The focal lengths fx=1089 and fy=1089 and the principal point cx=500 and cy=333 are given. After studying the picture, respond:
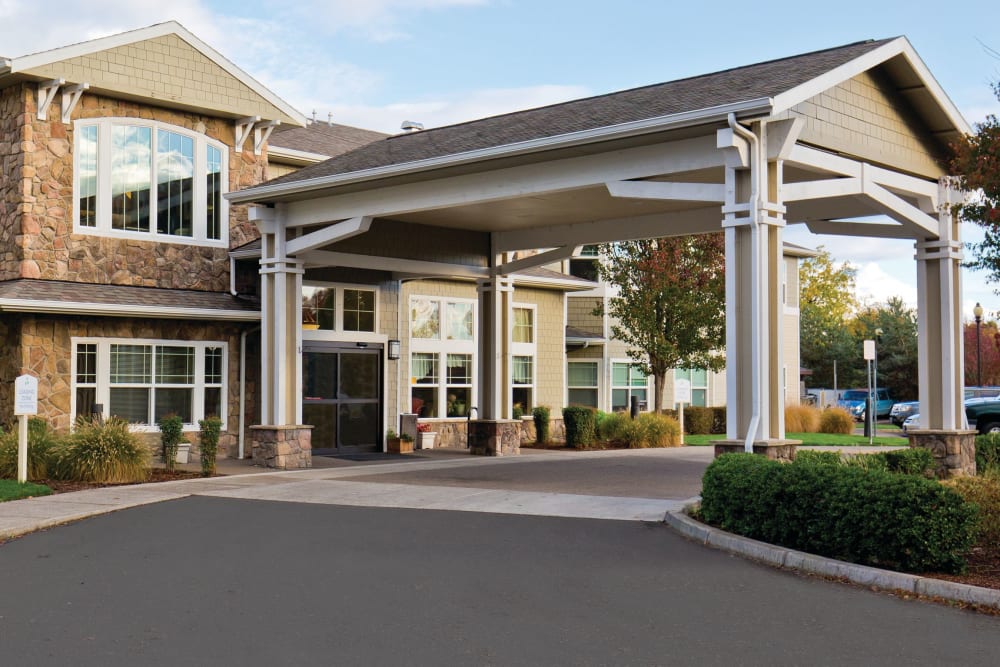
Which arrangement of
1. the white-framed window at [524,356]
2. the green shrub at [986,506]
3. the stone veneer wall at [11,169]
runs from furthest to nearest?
the white-framed window at [524,356] → the stone veneer wall at [11,169] → the green shrub at [986,506]

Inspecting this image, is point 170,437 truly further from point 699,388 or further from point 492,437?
point 699,388

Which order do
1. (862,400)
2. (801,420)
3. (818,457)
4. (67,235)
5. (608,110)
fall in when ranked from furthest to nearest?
(862,400), (801,420), (67,235), (608,110), (818,457)

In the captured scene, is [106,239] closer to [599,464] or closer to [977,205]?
[599,464]

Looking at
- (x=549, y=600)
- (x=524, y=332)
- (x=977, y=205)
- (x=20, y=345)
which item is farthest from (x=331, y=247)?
(x=549, y=600)

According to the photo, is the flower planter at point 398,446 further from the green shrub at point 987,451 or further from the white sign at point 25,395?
the green shrub at point 987,451

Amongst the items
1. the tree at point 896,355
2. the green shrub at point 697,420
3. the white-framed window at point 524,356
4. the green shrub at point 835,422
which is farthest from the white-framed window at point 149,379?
the tree at point 896,355

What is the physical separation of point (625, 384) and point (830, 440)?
6.63 m

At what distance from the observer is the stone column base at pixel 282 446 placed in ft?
60.8

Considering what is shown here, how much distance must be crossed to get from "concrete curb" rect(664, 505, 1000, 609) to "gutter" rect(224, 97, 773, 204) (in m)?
4.85

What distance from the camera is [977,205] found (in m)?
12.2

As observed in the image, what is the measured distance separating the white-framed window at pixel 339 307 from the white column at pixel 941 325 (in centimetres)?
1118

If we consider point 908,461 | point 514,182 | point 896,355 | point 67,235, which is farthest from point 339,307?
point 896,355

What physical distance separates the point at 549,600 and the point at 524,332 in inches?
763

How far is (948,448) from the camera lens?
16312 millimetres
